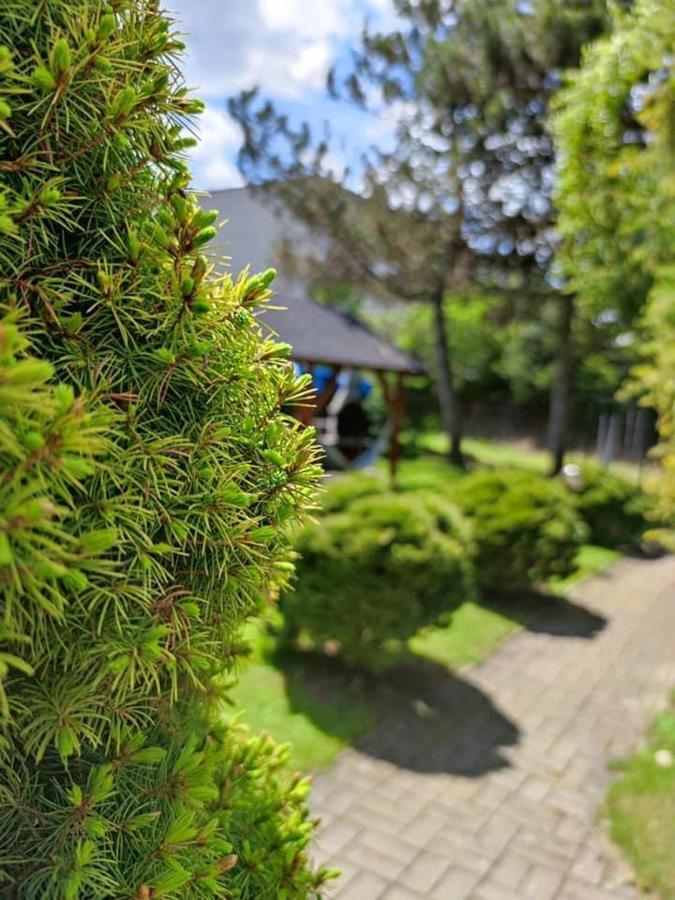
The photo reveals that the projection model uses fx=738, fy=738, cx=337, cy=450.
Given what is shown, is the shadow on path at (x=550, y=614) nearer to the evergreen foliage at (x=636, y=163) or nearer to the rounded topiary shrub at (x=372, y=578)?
the evergreen foliage at (x=636, y=163)

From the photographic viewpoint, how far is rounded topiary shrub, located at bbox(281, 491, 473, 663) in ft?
16.8

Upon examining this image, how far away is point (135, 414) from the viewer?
3.79 feet

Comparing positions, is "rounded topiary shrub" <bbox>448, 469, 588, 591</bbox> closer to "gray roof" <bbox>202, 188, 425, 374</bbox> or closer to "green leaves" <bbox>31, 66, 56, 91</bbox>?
"gray roof" <bbox>202, 188, 425, 374</bbox>

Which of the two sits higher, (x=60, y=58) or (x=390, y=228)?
(x=390, y=228)

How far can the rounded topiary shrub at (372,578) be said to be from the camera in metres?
5.12

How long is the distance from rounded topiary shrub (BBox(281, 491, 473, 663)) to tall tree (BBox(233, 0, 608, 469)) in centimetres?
866

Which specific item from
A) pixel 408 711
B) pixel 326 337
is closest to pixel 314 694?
pixel 408 711

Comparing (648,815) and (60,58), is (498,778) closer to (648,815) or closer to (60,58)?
(648,815)

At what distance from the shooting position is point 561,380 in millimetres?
16453

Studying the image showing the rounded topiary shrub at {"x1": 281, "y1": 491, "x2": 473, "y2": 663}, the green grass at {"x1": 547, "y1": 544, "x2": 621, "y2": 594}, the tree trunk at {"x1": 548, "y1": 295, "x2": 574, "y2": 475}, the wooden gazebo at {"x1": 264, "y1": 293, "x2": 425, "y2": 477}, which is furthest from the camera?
the tree trunk at {"x1": 548, "y1": 295, "x2": 574, "y2": 475}

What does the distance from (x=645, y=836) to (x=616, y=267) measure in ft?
23.3

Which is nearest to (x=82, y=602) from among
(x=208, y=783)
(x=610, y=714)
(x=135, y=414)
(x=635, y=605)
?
(x=135, y=414)

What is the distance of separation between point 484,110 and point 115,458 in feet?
48.0

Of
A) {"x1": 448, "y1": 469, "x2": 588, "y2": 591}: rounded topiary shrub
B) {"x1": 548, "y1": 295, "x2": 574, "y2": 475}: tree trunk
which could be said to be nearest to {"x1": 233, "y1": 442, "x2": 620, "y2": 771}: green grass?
{"x1": 448, "y1": 469, "x2": 588, "y2": 591}: rounded topiary shrub
